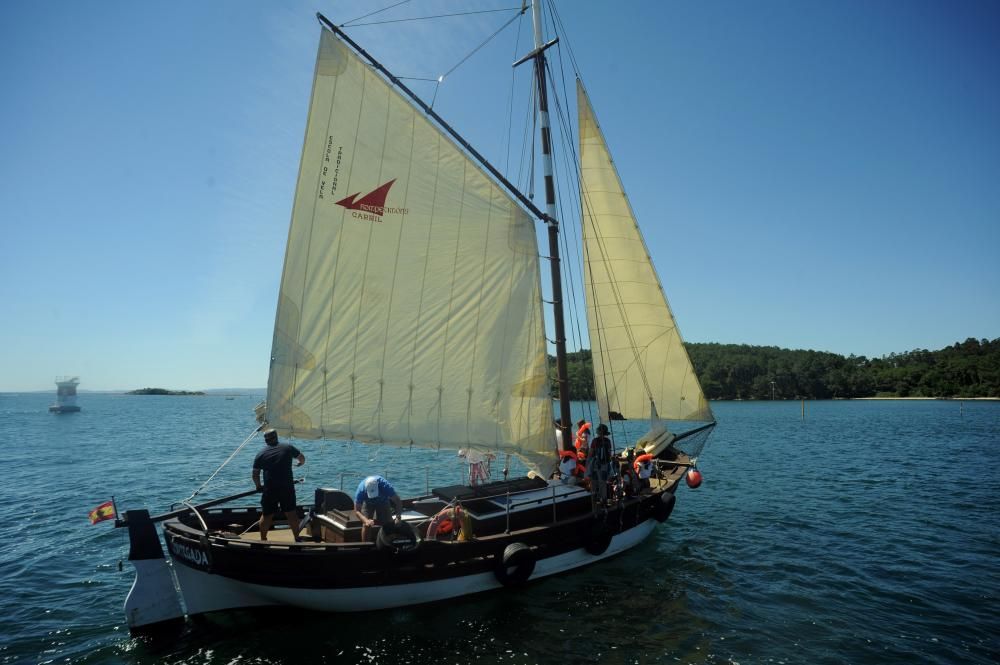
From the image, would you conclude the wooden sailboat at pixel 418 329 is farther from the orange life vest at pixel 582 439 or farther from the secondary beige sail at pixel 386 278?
the orange life vest at pixel 582 439

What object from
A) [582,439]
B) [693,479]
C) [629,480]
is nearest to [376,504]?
[582,439]

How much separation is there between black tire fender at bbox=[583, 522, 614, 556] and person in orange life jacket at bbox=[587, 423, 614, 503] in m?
0.67

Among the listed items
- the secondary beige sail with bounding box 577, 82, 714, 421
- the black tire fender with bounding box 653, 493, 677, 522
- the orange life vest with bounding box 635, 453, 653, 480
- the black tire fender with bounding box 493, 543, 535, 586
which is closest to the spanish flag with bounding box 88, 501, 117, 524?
the black tire fender with bounding box 493, 543, 535, 586

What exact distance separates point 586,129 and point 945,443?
134 ft

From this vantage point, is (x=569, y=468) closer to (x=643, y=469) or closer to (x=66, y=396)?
(x=643, y=469)

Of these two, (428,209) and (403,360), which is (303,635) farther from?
(428,209)

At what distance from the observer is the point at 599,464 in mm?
13117

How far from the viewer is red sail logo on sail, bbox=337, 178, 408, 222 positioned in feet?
39.7

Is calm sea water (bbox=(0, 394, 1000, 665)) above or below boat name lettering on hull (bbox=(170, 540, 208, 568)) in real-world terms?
below

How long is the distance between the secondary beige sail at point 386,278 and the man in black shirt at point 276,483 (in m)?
1.77

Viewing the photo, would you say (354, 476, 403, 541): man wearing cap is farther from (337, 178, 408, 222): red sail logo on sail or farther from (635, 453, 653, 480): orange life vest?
(635, 453, 653, 480): orange life vest

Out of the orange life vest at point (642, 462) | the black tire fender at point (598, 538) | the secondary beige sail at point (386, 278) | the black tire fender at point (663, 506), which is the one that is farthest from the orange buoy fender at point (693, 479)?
the secondary beige sail at point (386, 278)

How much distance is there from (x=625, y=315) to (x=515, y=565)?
10.1 meters

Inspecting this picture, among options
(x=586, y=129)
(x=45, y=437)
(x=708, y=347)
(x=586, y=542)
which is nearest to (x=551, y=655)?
(x=586, y=542)
